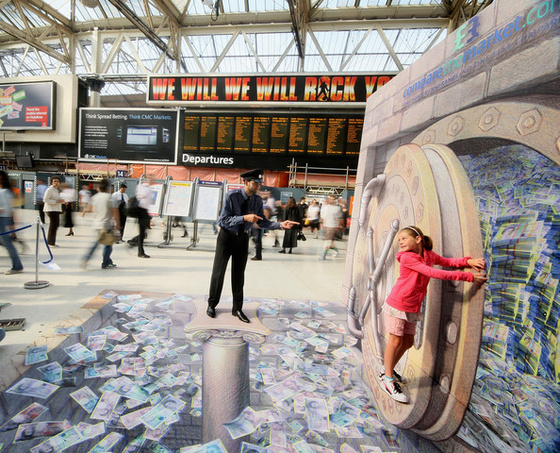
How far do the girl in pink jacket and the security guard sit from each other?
140cm

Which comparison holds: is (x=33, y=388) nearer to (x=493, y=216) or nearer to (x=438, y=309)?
(x=438, y=309)

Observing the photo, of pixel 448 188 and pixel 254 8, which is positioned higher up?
pixel 254 8

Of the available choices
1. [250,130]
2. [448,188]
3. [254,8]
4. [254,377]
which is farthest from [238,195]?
[254,8]

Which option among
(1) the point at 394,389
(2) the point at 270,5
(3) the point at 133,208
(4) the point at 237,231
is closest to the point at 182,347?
(4) the point at 237,231

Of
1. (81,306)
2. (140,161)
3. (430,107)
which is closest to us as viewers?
(430,107)

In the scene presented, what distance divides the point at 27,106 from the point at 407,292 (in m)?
18.9

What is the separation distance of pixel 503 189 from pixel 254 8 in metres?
16.5

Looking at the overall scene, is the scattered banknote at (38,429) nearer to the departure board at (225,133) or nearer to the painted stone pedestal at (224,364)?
the painted stone pedestal at (224,364)

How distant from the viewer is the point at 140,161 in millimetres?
12852

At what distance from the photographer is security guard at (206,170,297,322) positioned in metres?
2.99

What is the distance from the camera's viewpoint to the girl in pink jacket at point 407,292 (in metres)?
1.64

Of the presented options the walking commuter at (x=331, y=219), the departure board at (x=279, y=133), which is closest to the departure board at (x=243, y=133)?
the departure board at (x=279, y=133)

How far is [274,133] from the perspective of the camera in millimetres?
11672

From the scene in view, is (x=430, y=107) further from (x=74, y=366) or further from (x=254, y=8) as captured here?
(x=254, y=8)
